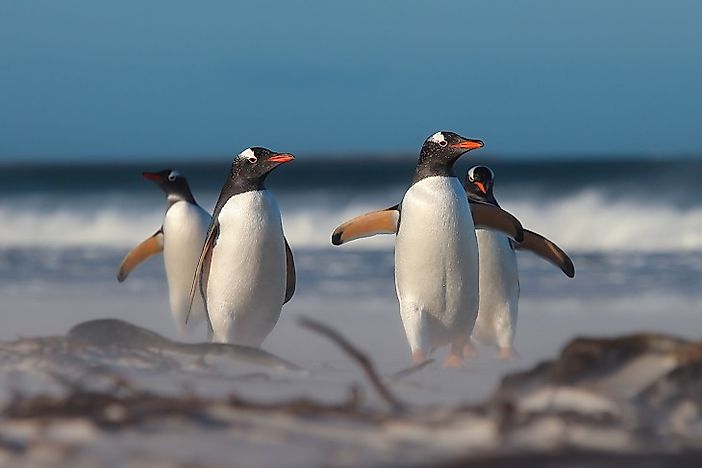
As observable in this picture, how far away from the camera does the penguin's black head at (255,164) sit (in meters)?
6.02

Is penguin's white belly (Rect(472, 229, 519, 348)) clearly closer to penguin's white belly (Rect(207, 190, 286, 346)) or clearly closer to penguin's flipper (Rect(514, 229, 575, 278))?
penguin's flipper (Rect(514, 229, 575, 278))

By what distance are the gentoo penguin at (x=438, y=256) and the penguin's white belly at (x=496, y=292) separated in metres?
0.68

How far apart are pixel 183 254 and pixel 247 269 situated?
5.08 ft

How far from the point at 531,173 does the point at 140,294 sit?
19151 mm

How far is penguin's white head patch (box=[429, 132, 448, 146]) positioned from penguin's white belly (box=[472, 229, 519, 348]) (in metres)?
0.92

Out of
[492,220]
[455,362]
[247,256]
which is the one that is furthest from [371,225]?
[455,362]

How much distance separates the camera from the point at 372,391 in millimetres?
4184

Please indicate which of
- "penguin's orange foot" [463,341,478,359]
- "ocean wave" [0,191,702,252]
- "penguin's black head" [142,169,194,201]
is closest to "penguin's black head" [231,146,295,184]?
"penguin's orange foot" [463,341,478,359]

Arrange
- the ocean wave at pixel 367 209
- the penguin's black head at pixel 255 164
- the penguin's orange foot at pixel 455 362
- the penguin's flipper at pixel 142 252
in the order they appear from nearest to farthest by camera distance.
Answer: the penguin's orange foot at pixel 455 362 → the penguin's black head at pixel 255 164 → the penguin's flipper at pixel 142 252 → the ocean wave at pixel 367 209

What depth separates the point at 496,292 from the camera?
6523 mm

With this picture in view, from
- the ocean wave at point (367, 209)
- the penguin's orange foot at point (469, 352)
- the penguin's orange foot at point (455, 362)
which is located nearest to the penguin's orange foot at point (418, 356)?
the penguin's orange foot at point (455, 362)

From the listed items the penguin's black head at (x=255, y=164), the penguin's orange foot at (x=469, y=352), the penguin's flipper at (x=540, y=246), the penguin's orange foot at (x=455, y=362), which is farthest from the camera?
the penguin's flipper at (x=540, y=246)

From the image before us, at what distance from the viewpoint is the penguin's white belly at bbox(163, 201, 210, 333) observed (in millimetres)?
7379

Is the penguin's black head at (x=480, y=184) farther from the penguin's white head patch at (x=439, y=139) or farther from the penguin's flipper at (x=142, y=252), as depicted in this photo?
the penguin's flipper at (x=142, y=252)
